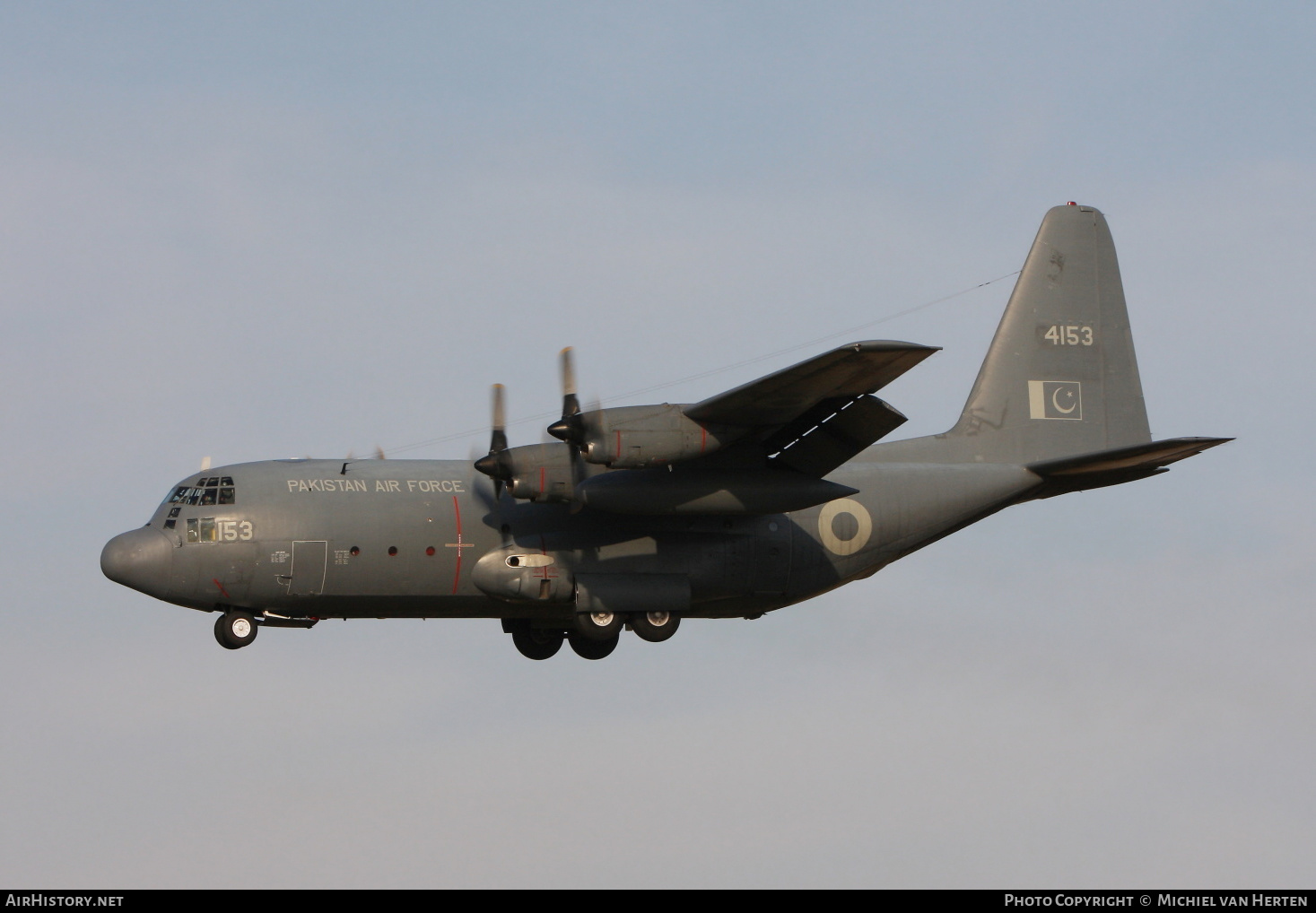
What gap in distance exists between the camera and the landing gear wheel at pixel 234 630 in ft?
71.9

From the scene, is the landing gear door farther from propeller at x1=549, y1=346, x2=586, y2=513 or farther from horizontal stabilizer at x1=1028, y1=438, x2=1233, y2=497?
horizontal stabilizer at x1=1028, y1=438, x2=1233, y2=497

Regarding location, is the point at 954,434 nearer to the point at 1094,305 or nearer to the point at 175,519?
the point at 1094,305

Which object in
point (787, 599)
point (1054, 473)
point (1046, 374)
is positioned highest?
point (1046, 374)

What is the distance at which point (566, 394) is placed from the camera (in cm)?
2148

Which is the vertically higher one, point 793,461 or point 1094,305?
point 1094,305

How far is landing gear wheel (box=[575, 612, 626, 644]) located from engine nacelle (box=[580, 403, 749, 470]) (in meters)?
2.70

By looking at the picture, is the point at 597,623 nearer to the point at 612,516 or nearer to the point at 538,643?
the point at 612,516

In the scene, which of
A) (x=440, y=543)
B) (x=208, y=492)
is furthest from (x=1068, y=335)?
(x=208, y=492)

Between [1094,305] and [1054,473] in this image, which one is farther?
[1094,305]

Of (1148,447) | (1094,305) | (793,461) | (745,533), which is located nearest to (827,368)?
(793,461)

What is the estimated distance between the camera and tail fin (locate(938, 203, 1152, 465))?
24938 mm

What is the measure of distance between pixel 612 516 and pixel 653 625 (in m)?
1.57

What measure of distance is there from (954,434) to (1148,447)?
3119mm

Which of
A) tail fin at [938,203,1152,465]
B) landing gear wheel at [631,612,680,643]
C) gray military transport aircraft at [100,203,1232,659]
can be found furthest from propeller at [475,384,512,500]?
tail fin at [938,203,1152,465]
